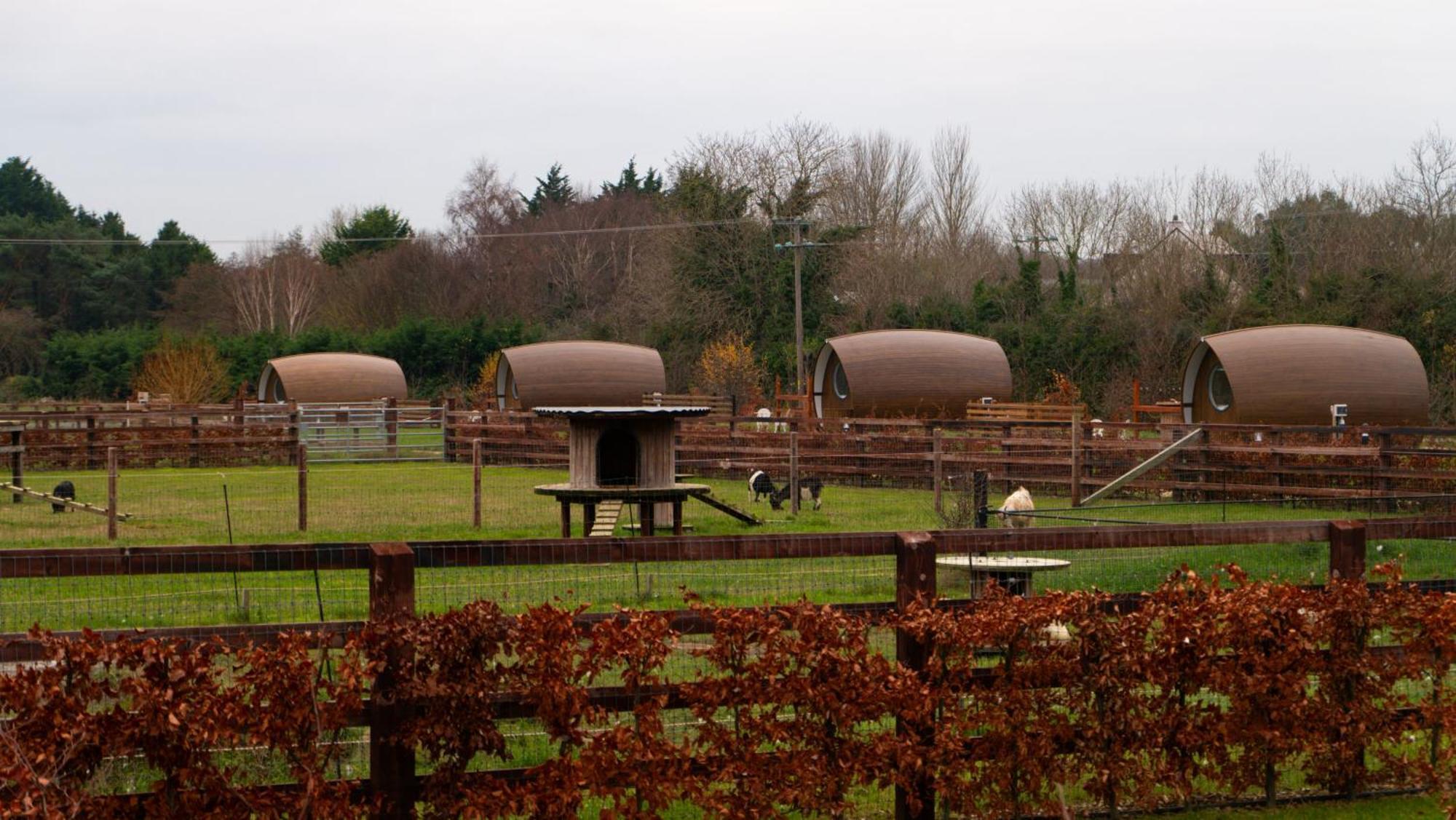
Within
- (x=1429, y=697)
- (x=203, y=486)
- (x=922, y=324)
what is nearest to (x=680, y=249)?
(x=922, y=324)

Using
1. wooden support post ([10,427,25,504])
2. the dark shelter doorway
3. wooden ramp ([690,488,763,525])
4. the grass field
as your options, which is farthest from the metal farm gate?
wooden ramp ([690,488,763,525])

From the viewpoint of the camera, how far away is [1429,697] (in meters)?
6.35

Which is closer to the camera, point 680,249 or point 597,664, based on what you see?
point 597,664

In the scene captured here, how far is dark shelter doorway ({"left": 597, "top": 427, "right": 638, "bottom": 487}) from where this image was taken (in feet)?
59.3

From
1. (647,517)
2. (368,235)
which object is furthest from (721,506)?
(368,235)

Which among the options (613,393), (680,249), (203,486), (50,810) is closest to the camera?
(50,810)

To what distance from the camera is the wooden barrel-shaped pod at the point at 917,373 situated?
3397cm

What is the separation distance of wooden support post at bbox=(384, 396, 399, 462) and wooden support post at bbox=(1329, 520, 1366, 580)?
2387 centimetres

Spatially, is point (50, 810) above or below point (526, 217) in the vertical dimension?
below

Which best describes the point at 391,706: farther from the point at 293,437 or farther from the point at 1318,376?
the point at 293,437

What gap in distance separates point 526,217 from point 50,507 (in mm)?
65493

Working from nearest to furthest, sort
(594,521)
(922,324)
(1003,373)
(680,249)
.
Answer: (594,521), (1003,373), (922,324), (680,249)

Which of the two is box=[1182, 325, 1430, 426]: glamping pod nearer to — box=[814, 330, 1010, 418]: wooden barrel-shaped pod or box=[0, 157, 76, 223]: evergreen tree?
box=[814, 330, 1010, 418]: wooden barrel-shaped pod

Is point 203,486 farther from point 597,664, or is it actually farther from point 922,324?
point 922,324
